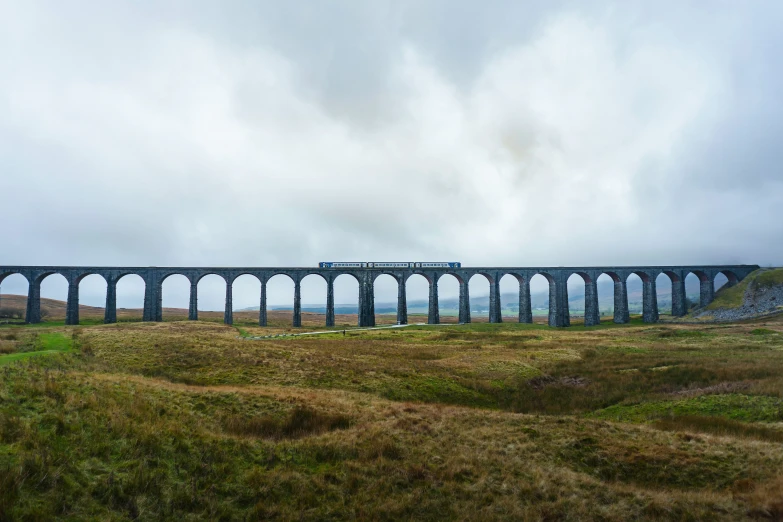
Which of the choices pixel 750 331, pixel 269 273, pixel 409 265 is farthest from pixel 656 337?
pixel 269 273

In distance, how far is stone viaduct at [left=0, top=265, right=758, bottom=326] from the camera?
213ft

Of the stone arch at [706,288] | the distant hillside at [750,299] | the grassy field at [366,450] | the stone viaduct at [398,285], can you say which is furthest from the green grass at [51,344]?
the stone arch at [706,288]

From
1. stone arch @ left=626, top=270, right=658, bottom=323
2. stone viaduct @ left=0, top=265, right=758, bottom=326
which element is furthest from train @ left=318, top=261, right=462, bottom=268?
stone arch @ left=626, top=270, right=658, bottom=323

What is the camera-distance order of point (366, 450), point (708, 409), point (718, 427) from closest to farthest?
point (366, 450)
point (718, 427)
point (708, 409)

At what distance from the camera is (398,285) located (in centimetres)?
7244

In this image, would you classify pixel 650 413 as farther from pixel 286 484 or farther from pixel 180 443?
pixel 180 443

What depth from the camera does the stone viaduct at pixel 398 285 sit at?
65062 millimetres

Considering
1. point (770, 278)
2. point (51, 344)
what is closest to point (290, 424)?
point (51, 344)

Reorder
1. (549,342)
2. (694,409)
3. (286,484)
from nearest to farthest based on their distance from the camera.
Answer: (286,484) < (694,409) < (549,342)

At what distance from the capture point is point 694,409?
16.8 meters

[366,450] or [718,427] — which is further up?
[366,450]

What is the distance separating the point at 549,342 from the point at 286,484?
38.9m

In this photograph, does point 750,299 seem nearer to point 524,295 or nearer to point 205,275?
point 524,295

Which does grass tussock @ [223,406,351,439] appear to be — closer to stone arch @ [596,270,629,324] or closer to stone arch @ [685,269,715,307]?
stone arch @ [596,270,629,324]
